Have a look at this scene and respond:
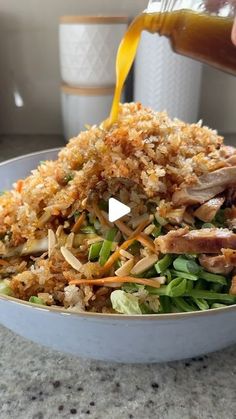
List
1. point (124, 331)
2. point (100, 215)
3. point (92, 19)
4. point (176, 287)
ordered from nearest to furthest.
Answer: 1. point (124, 331)
2. point (176, 287)
3. point (100, 215)
4. point (92, 19)

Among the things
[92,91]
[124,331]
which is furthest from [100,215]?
[92,91]

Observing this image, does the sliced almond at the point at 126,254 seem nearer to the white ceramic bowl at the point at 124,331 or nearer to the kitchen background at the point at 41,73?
the white ceramic bowl at the point at 124,331

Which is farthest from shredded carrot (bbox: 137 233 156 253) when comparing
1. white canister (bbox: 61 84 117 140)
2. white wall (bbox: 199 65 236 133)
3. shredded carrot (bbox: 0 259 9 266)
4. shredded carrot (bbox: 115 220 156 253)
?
white wall (bbox: 199 65 236 133)

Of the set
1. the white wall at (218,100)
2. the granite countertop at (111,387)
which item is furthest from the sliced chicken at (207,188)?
the white wall at (218,100)

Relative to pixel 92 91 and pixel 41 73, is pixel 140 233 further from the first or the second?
pixel 41 73

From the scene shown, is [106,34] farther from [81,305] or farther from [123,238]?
[81,305]

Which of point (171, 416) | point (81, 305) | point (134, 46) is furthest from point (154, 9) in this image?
point (171, 416)

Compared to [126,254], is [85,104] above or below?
below
